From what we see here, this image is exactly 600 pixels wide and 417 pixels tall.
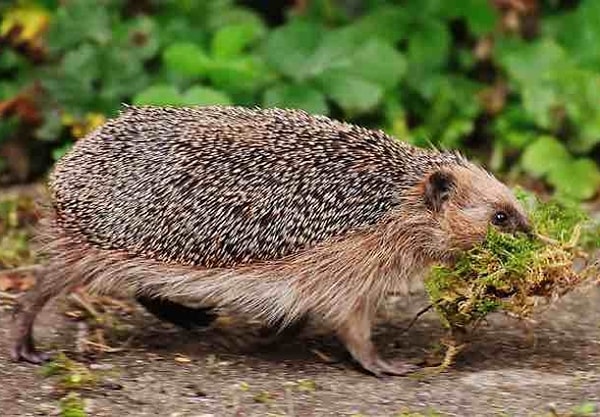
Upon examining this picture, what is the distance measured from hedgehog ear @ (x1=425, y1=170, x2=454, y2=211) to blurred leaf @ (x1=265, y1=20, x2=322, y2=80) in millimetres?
2823

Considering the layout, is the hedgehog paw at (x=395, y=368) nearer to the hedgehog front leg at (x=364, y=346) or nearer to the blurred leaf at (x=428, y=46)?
the hedgehog front leg at (x=364, y=346)

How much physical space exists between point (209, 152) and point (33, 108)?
3189mm

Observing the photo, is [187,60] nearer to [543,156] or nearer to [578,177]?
[543,156]

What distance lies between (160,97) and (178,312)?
7.23 feet

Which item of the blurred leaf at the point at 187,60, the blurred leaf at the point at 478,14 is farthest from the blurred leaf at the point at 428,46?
the blurred leaf at the point at 187,60

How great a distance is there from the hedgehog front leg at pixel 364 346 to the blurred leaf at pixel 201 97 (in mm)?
2574

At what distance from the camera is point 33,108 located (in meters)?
8.98

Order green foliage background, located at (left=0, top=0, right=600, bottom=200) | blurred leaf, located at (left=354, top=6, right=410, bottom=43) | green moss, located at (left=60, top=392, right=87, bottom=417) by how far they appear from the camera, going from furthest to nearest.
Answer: blurred leaf, located at (left=354, top=6, right=410, bottom=43) → green foliage background, located at (left=0, top=0, right=600, bottom=200) → green moss, located at (left=60, top=392, right=87, bottom=417)

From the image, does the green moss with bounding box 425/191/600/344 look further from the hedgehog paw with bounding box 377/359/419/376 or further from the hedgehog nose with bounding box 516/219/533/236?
the hedgehog paw with bounding box 377/359/419/376

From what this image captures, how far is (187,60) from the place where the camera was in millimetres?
8508

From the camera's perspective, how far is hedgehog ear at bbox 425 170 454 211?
6.02 m

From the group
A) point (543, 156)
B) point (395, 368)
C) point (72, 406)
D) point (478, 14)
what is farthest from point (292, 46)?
point (72, 406)

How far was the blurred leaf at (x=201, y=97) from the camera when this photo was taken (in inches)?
327

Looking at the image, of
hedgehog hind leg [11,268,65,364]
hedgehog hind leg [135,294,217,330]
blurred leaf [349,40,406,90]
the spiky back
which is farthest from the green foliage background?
hedgehog hind leg [11,268,65,364]
